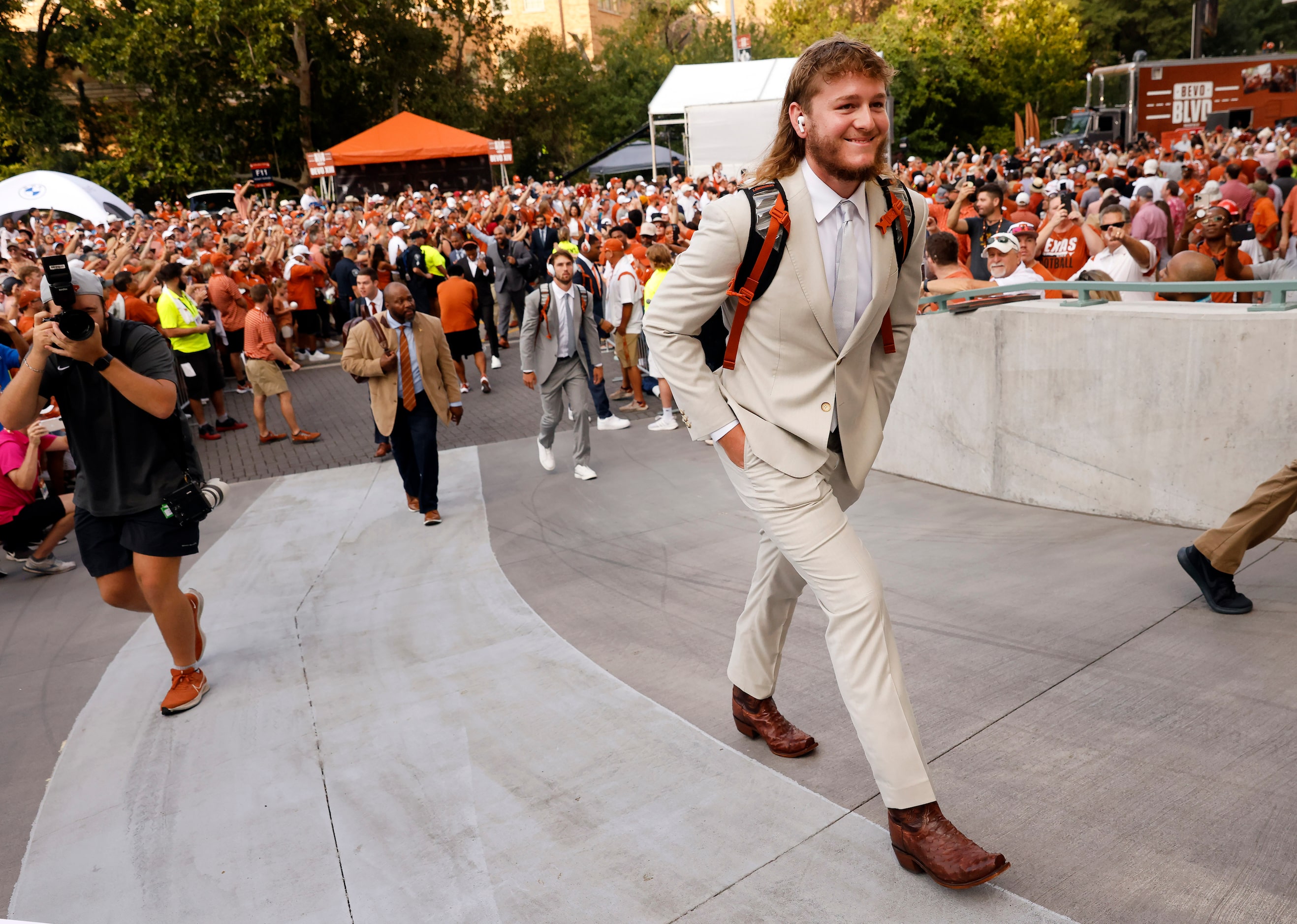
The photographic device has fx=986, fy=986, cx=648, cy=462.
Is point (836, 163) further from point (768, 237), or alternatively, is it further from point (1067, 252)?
point (1067, 252)

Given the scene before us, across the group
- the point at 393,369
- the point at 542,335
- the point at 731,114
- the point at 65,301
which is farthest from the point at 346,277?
the point at 731,114

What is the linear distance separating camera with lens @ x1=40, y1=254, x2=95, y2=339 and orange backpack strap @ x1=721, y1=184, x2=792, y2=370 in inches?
103

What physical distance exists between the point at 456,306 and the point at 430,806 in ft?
33.2

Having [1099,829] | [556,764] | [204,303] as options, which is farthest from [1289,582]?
[204,303]

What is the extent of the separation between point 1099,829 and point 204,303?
13.3 metres

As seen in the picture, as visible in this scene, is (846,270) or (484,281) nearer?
(846,270)

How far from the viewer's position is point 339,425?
11680mm

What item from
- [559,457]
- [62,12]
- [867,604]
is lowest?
[559,457]

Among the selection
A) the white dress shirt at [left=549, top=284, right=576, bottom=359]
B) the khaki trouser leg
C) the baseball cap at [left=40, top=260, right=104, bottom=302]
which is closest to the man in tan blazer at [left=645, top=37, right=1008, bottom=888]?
the khaki trouser leg

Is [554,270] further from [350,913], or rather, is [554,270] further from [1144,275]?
[350,913]

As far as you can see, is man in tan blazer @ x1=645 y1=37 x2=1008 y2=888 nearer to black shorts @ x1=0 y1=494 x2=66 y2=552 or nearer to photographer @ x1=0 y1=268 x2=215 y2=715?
photographer @ x1=0 y1=268 x2=215 y2=715

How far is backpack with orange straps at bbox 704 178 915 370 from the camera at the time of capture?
2.67 meters

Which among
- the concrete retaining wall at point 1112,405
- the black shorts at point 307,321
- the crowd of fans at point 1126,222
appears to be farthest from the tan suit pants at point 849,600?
the black shorts at point 307,321

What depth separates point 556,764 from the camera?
3539 millimetres
